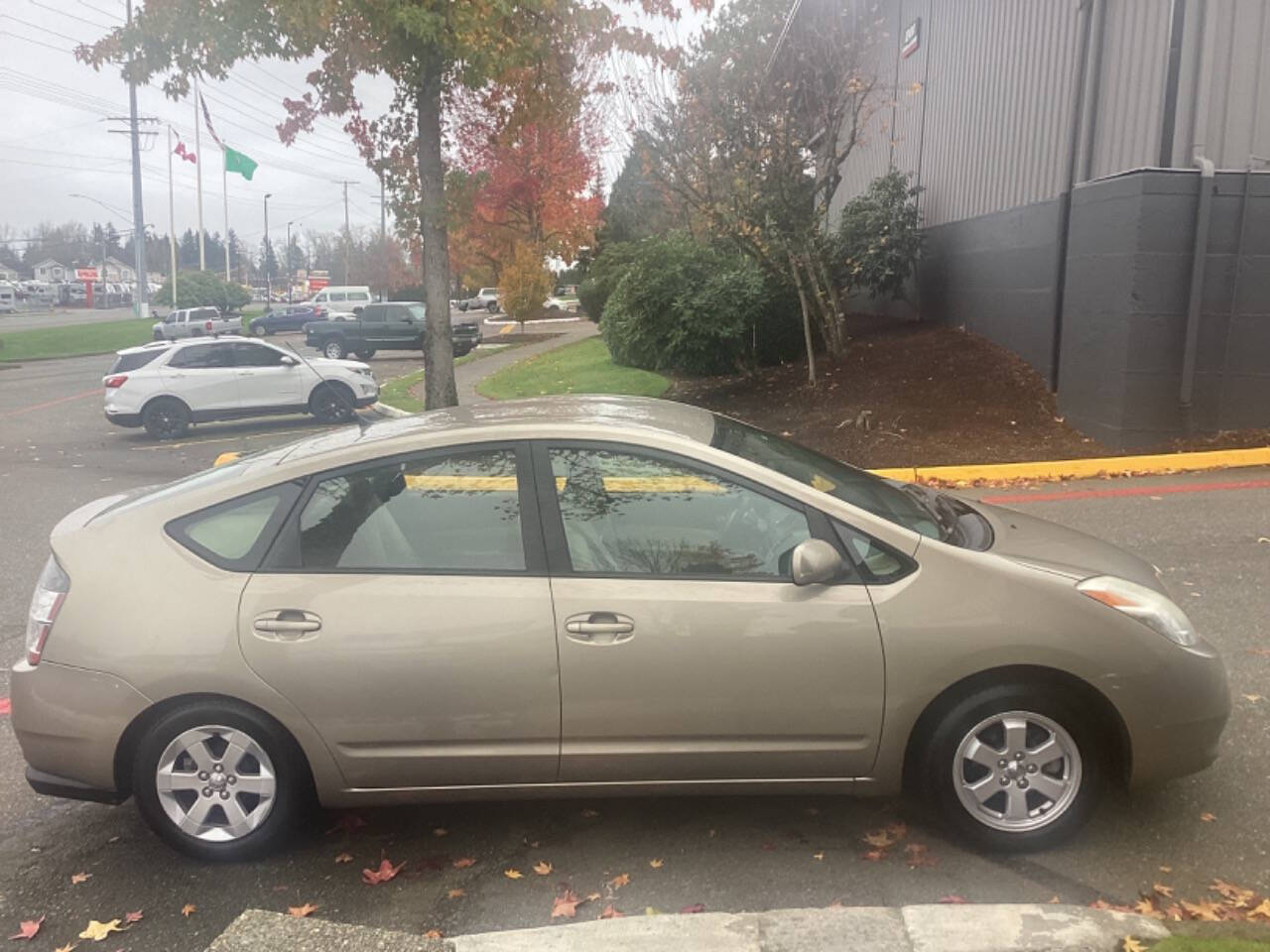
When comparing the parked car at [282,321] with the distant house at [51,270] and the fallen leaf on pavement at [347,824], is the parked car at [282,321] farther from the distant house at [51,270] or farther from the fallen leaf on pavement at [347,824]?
the distant house at [51,270]

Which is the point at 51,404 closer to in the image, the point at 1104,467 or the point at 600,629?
the point at 1104,467

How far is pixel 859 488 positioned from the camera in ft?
12.8

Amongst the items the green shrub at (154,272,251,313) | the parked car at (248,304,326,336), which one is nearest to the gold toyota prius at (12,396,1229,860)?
the parked car at (248,304,326,336)

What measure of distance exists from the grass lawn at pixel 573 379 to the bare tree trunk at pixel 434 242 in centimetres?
265

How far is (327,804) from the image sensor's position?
3537mm

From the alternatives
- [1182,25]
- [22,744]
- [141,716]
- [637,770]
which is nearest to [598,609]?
[637,770]

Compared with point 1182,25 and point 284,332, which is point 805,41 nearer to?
point 1182,25

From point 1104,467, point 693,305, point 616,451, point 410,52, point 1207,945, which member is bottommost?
point 1207,945

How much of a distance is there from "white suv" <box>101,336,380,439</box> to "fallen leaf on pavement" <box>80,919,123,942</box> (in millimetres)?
13631

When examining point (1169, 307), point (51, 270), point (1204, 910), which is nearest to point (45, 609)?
point (1204, 910)

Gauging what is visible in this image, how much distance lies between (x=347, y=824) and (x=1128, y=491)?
7.46m

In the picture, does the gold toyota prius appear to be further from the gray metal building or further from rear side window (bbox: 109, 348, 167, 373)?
rear side window (bbox: 109, 348, 167, 373)

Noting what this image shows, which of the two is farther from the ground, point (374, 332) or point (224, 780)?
point (374, 332)

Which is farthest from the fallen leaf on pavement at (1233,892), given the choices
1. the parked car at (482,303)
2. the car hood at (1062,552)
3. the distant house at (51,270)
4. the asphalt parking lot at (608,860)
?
the distant house at (51,270)
